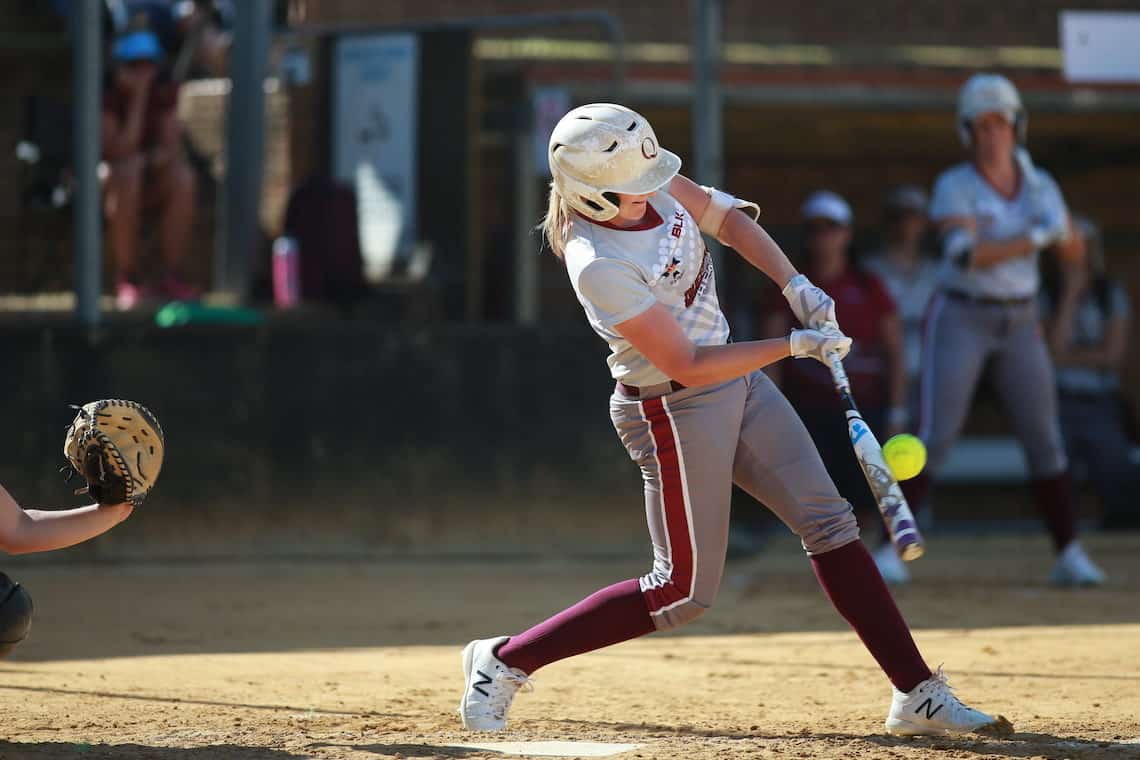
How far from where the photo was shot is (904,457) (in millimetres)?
4465

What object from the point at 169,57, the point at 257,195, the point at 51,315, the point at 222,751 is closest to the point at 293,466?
the point at 51,315

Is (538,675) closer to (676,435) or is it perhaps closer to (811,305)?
(676,435)

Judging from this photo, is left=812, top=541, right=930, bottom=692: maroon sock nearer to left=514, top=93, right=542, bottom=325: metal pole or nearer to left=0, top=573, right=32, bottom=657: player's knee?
left=0, top=573, right=32, bottom=657: player's knee

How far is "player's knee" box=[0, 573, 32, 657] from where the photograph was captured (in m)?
4.38

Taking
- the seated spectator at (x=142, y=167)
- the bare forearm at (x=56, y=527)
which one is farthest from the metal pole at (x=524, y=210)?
the bare forearm at (x=56, y=527)

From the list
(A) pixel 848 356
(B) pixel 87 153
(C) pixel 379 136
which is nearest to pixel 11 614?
(B) pixel 87 153

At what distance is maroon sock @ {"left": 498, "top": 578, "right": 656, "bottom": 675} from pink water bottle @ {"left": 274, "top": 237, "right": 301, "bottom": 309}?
514 cm

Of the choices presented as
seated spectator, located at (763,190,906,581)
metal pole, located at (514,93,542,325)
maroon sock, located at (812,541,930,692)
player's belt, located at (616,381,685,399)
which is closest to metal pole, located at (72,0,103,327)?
metal pole, located at (514,93,542,325)

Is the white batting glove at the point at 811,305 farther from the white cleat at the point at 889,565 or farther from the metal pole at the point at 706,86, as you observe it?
the metal pole at the point at 706,86

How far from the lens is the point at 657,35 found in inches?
468

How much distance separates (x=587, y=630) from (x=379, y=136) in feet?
19.8

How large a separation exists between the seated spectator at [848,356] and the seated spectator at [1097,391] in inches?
41.4

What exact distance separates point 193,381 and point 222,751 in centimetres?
415

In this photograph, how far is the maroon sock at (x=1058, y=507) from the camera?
7.48 meters
